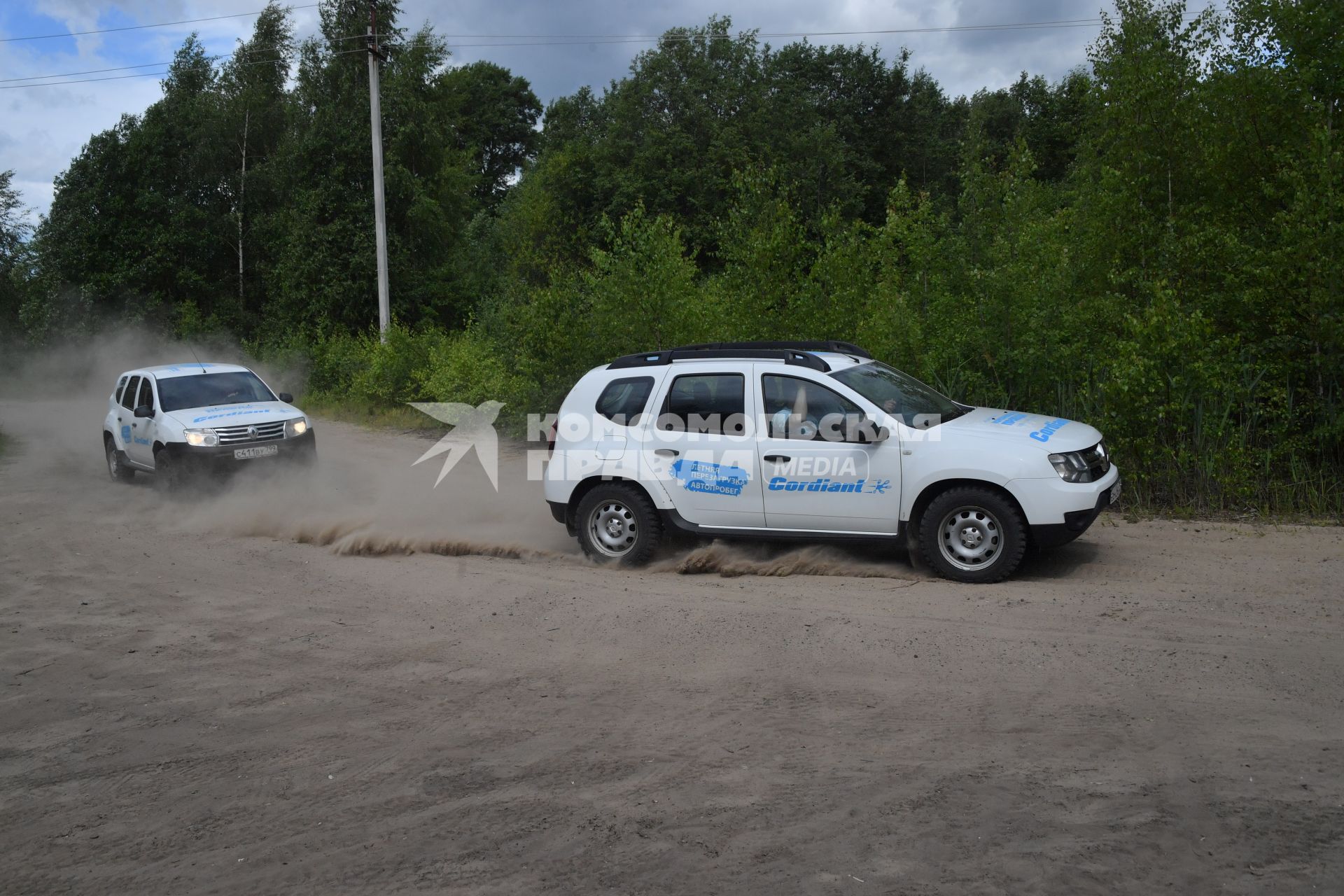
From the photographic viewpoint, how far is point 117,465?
15.8 meters

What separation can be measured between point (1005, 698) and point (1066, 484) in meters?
2.62

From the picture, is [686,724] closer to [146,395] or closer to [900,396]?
[900,396]

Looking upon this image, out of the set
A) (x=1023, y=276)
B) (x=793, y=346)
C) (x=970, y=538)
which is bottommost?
(x=970, y=538)

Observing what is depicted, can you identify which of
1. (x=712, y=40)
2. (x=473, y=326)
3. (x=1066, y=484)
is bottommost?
(x=1066, y=484)

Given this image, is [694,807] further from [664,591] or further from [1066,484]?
[1066,484]

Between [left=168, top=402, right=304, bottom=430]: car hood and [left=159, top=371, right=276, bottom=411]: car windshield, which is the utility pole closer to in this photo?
[left=159, top=371, right=276, bottom=411]: car windshield

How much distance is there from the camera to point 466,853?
3986mm

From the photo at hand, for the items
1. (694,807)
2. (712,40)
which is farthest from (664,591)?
(712,40)

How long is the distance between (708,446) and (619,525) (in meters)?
1.10

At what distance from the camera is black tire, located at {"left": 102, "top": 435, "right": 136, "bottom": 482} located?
15516 millimetres

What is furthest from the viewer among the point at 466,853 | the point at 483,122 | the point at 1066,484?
the point at 483,122

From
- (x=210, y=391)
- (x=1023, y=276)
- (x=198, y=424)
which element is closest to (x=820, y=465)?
(x=1023, y=276)

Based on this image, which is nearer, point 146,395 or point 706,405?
point 706,405

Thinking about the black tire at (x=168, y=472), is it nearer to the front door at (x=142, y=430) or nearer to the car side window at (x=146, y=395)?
the front door at (x=142, y=430)
